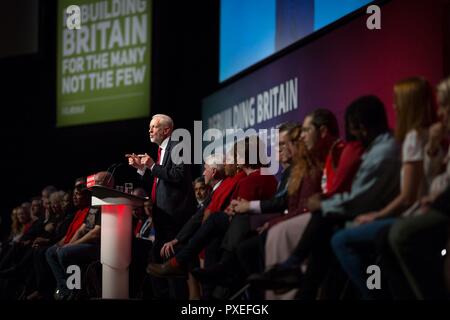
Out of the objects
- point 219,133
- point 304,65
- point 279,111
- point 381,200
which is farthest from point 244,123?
point 381,200

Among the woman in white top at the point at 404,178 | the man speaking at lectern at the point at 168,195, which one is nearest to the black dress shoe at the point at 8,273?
the man speaking at lectern at the point at 168,195

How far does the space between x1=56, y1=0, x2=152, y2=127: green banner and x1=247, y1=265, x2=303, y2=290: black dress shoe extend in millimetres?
5748

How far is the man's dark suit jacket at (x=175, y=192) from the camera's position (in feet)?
17.8

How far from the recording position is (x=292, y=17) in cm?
700

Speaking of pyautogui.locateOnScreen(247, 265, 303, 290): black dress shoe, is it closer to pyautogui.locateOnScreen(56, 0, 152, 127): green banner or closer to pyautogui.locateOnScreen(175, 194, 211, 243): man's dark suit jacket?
pyautogui.locateOnScreen(175, 194, 211, 243): man's dark suit jacket

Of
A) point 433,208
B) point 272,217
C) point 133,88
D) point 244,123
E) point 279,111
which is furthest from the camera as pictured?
point 133,88

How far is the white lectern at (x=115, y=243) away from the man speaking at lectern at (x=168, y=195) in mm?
170

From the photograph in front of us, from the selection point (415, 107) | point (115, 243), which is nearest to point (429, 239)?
point (415, 107)

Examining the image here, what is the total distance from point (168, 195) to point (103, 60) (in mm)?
4720

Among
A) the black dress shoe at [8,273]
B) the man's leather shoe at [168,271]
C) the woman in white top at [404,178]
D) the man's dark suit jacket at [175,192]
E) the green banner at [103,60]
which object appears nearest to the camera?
the woman in white top at [404,178]

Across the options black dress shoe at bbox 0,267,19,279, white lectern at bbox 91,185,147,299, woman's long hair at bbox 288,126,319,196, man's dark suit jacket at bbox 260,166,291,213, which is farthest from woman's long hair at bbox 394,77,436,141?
black dress shoe at bbox 0,267,19,279

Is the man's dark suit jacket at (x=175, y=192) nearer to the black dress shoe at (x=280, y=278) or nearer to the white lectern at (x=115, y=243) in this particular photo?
the white lectern at (x=115, y=243)

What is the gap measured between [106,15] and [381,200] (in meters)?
6.52
